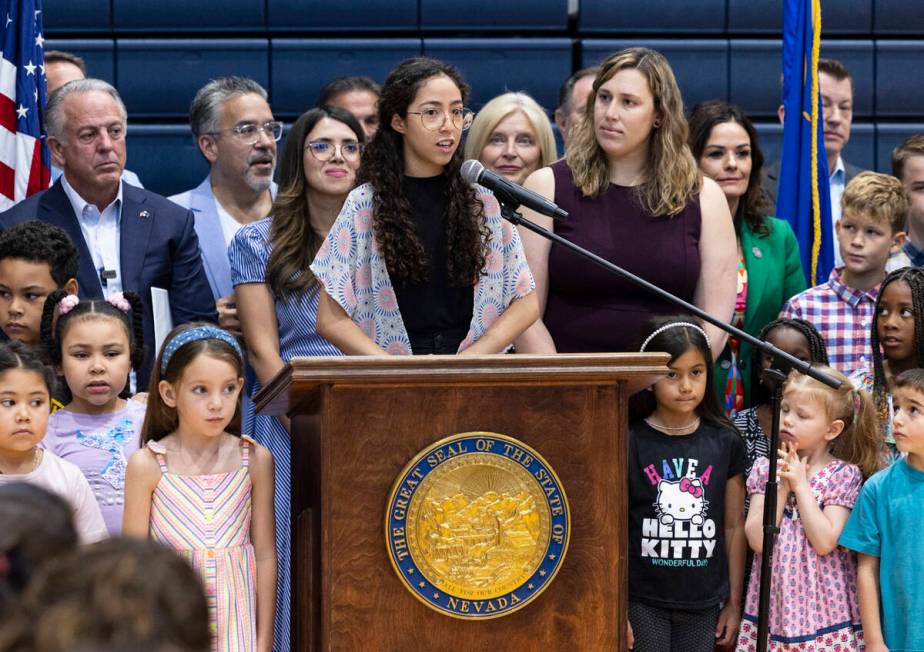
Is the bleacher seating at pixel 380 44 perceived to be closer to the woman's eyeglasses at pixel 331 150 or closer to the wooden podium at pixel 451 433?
the woman's eyeglasses at pixel 331 150

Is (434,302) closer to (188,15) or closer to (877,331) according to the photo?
(877,331)

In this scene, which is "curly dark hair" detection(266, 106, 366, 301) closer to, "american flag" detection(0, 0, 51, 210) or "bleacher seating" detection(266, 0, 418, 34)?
"american flag" detection(0, 0, 51, 210)

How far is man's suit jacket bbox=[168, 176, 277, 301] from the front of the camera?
4.77 meters

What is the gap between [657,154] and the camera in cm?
399

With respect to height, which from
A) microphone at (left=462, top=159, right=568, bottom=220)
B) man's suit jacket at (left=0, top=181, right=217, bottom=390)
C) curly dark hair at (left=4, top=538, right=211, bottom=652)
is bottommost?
curly dark hair at (left=4, top=538, right=211, bottom=652)

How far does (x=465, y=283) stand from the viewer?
137 inches

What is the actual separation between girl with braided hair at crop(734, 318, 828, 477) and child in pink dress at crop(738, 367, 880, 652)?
196mm

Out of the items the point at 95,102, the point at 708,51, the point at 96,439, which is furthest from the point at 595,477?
the point at 708,51

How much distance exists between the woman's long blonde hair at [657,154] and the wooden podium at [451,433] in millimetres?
1150

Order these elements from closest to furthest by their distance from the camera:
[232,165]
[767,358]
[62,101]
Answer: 1. [767,358]
2. [62,101]
3. [232,165]

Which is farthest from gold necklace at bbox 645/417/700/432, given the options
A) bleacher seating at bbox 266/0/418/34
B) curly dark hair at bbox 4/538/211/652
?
bleacher seating at bbox 266/0/418/34

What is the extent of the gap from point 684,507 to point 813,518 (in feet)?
1.10

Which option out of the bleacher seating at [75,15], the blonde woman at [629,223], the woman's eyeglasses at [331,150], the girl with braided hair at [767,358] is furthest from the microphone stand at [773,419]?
the bleacher seating at [75,15]

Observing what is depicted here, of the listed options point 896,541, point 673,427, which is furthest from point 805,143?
point 896,541
